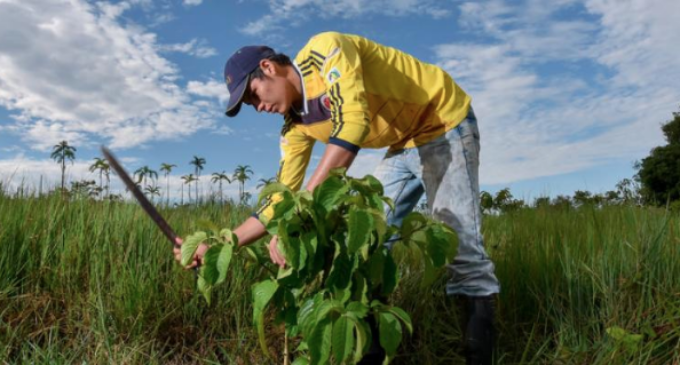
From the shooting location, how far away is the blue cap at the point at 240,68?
98.0 inches

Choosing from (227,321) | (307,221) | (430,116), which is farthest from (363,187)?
(227,321)

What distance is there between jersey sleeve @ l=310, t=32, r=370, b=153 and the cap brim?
33 centimetres

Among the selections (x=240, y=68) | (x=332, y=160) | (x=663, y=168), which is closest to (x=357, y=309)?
(x=332, y=160)

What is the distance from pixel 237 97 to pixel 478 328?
155 cm

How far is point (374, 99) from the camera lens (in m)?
2.68

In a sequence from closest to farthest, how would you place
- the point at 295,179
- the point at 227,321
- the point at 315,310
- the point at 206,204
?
the point at 315,310 < the point at 295,179 < the point at 227,321 < the point at 206,204

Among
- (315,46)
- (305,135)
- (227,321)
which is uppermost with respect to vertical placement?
(315,46)

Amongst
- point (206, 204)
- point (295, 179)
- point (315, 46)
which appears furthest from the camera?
point (206, 204)

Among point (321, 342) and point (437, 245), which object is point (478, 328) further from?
point (321, 342)

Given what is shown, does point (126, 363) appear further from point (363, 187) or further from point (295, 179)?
point (363, 187)

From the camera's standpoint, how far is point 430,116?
9.11 feet

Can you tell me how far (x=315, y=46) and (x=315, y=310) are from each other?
118cm

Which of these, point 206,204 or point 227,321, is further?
point 206,204

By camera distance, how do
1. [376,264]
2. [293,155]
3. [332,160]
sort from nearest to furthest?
[376,264], [332,160], [293,155]
